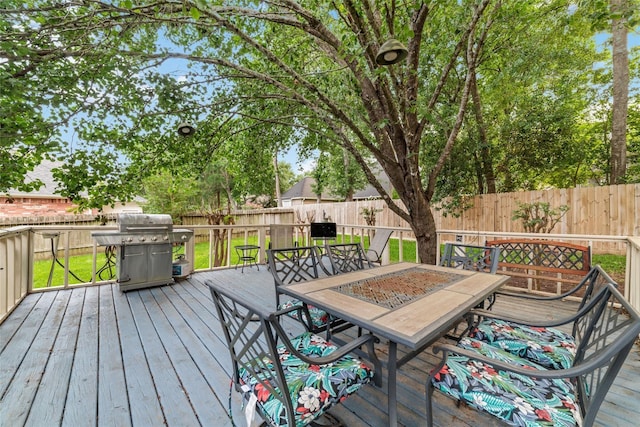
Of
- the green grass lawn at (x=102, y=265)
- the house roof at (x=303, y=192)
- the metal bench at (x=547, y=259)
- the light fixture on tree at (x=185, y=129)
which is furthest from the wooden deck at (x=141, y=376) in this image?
the house roof at (x=303, y=192)

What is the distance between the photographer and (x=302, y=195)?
20609 mm

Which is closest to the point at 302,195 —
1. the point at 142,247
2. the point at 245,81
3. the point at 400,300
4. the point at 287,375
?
the point at 245,81

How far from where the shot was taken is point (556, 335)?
Answer: 1.75 metres

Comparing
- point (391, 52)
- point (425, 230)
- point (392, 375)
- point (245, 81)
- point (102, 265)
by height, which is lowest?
point (102, 265)

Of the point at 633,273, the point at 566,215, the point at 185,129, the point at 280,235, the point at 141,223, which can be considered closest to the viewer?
the point at 633,273

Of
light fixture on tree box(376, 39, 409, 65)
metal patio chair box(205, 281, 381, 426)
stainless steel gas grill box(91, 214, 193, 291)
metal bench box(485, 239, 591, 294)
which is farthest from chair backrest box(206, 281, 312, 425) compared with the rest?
metal bench box(485, 239, 591, 294)

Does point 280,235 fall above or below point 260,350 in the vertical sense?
above

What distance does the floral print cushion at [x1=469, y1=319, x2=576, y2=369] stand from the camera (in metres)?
1.48

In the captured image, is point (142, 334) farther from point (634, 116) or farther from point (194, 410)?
point (634, 116)

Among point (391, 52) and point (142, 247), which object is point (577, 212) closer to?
point (391, 52)

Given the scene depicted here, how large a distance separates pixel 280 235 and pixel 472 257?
12.9 ft

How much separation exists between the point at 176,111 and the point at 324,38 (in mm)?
2221

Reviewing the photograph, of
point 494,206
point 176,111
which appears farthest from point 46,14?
point 494,206

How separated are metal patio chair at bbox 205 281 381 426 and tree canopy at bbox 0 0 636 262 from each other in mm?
2160
